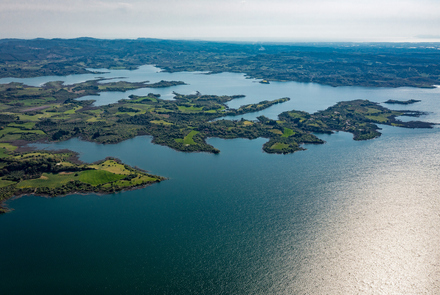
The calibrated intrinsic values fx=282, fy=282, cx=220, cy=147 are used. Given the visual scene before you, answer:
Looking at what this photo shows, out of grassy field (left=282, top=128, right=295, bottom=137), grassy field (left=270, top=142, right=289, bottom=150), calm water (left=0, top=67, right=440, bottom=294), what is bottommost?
calm water (left=0, top=67, right=440, bottom=294)

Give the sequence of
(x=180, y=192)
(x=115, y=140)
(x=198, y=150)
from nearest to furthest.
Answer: (x=180, y=192) < (x=198, y=150) < (x=115, y=140)

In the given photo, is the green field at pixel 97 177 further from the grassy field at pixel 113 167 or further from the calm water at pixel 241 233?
the calm water at pixel 241 233

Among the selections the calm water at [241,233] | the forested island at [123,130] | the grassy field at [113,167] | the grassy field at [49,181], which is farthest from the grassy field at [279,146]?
the grassy field at [49,181]

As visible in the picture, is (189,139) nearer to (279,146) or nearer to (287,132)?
(279,146)

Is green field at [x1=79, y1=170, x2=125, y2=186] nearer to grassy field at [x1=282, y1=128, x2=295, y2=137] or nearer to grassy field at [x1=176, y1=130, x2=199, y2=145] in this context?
grassy field at [x1=176, y1=130, x2=199, y2=145]

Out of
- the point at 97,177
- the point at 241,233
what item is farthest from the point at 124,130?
the point at 241,233

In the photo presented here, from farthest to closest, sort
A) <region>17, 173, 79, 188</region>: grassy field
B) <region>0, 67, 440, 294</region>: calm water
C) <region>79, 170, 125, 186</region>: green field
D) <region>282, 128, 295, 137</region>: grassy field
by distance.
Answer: <region>282, 128, 295, 137</region>: grassy field, <region>79, 170, 125, 186</region>: green field, <region>17, 173, 79, 188</region>: grassy field, <region>0, 67, 440, 294</region>: calm water

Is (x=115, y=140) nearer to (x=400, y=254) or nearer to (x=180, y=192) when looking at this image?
(x=180, y=192)

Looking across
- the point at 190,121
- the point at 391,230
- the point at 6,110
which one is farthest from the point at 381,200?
the point at 6,110

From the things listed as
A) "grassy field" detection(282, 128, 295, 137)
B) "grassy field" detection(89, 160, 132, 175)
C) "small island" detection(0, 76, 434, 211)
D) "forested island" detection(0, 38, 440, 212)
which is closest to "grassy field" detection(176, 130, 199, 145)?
"forested island" detection(0, 38, 440, 212)
